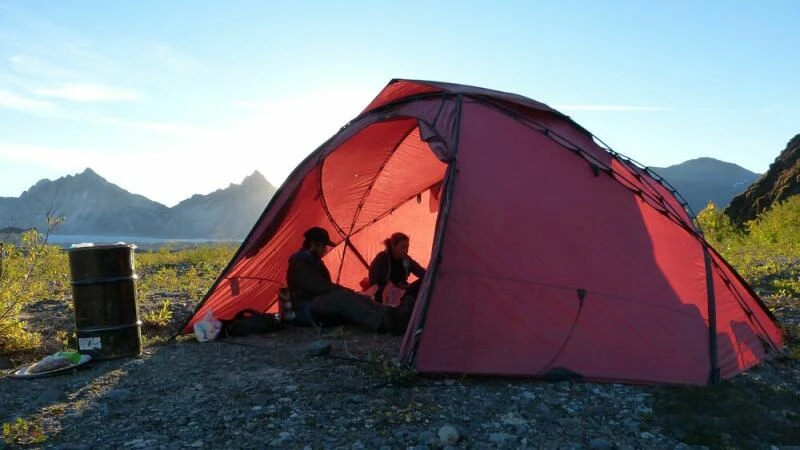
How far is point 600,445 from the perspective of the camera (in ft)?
13.5

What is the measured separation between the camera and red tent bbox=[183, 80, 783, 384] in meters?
5.36

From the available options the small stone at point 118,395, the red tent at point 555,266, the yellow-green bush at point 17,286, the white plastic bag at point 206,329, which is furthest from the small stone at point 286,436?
the yellow-green bush at point 17,286

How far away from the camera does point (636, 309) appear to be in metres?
5.62

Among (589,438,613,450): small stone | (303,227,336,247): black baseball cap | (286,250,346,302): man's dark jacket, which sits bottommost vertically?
(589,438,613,450): small stone

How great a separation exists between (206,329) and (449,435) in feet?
13.1

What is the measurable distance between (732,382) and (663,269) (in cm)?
108

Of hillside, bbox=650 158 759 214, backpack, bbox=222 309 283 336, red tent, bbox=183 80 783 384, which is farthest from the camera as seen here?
hillside, bbox=650 158 759 214

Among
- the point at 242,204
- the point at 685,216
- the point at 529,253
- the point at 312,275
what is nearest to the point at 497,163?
the point at 529,253

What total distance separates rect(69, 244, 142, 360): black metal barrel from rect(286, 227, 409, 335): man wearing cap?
194 centimetres

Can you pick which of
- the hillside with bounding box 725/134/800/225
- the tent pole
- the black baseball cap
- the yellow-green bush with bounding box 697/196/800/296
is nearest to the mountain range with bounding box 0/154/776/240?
the hillside with bounding box 725/134/800/225

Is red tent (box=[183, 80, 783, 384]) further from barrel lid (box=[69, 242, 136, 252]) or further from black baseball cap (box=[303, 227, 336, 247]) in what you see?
barrel lid (box=[69, 242, 136, 252])

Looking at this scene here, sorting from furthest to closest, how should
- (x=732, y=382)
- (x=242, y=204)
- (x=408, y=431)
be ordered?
(x=242, y=204)
(x=732, y=382)
(x=408, y=431)

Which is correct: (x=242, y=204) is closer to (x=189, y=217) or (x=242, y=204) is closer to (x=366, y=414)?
(x=189, y=217)

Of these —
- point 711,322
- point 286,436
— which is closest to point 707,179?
point 711,322
